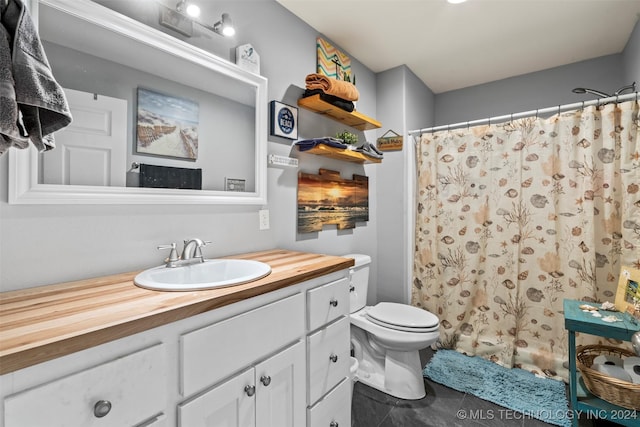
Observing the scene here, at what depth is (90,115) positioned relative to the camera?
3.52 ft

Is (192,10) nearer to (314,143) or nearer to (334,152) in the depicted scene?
(314,143)

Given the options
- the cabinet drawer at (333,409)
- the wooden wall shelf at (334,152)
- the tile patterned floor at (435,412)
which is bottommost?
the tile patterned floor at (435,412)

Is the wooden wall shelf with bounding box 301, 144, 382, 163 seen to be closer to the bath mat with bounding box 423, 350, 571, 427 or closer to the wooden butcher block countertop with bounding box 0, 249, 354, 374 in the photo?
the wooden butcher block countertop with bounding box 0, 249, 354, 374

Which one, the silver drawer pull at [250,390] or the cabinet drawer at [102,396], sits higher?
the cabinet drawer at [102,396]

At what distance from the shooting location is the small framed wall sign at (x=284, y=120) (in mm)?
1730

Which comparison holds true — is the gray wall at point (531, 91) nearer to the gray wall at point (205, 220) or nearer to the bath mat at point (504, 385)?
the gray wall at point (205, 220)

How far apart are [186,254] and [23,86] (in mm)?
754

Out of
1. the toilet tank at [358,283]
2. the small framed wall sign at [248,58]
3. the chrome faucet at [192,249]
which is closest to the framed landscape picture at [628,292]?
the toilet tank at [358,283]

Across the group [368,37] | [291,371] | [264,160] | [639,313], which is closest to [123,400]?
[291,371]

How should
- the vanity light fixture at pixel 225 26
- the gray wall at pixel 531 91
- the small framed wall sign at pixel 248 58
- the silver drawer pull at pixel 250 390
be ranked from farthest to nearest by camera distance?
the gray wall at pixel 531 91 < the small framed wall sign at pixel 248 58 < the vanity light fixture at pixel 225 26 < the silver drawer pull at pixel 250 390

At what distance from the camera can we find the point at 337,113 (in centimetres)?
209

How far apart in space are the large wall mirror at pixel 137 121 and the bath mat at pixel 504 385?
1.79 m

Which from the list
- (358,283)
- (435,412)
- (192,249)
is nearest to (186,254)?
(192,249)

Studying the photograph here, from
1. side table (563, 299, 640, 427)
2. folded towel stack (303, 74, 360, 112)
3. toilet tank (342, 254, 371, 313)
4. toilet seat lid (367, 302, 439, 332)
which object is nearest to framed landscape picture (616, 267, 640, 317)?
side table (563, 299, 640, 427)
